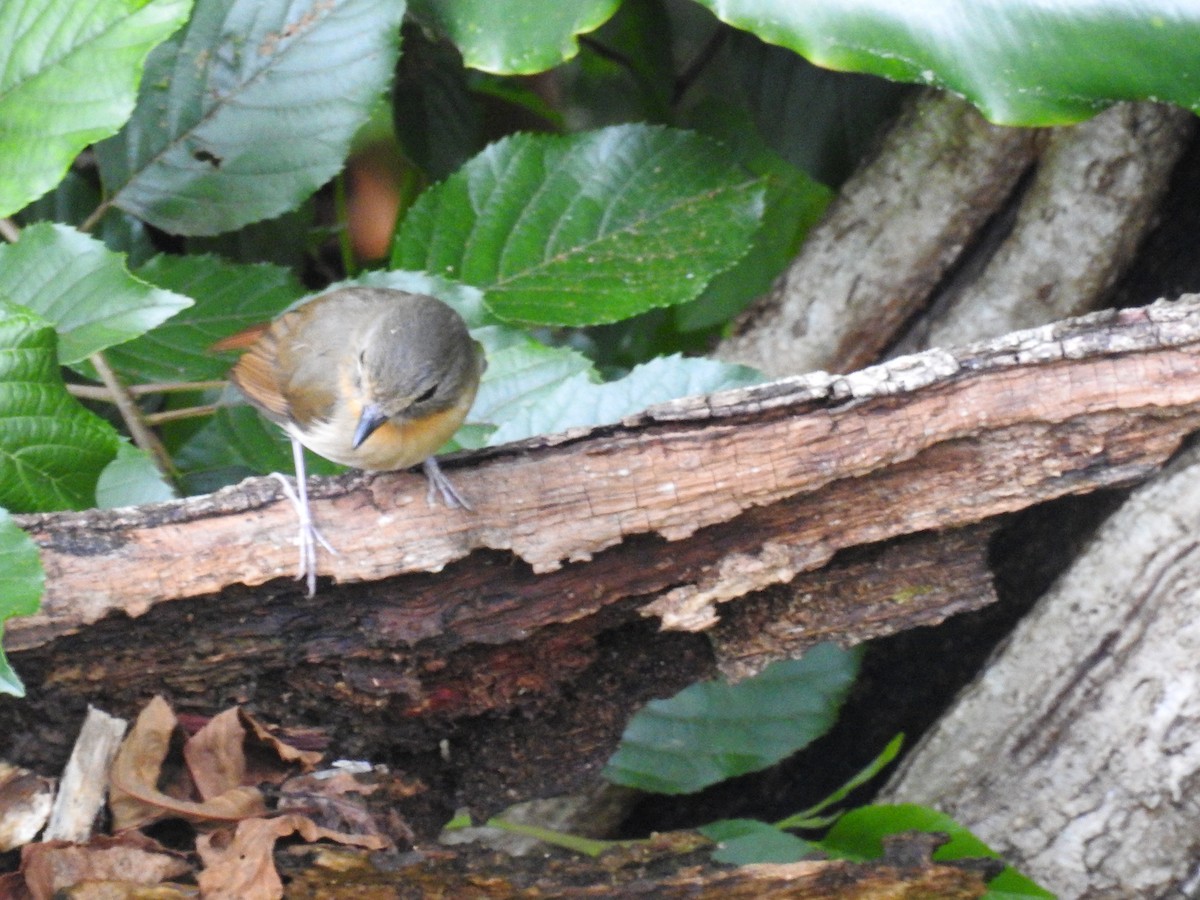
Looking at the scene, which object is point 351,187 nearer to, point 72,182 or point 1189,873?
point 72,182

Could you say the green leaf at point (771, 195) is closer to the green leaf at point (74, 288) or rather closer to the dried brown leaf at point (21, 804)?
the green leaf at point (74, 288)

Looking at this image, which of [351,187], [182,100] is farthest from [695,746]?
[351,187]

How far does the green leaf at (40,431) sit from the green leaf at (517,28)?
3.10 feet

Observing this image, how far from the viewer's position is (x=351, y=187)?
5.28 m

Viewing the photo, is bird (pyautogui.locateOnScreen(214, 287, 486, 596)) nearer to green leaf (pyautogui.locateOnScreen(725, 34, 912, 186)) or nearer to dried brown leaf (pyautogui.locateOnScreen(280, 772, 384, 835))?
dried brown leaf (pyautogui.locateOnScreen(280, 772, 384, 835))

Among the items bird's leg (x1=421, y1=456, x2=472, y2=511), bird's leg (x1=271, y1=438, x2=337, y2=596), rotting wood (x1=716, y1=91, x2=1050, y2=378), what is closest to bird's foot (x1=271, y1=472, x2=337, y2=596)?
bird's leg (x1=271, y1=438, x2=337, y2=596)

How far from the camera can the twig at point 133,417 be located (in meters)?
2.52

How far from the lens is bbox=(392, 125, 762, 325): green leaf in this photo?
2.79 m

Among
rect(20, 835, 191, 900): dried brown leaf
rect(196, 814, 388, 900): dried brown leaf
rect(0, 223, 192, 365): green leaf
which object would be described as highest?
rect(0, 223, 192, 365): green leaf

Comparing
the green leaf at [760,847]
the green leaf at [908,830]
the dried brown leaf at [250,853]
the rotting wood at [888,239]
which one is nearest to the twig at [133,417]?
the dried brown leaf at [250,853]

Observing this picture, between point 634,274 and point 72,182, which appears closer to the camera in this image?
point 634,274

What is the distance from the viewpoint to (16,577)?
1.71 m

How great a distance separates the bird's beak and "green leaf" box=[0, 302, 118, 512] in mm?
440

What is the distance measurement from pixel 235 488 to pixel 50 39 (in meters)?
0.87
